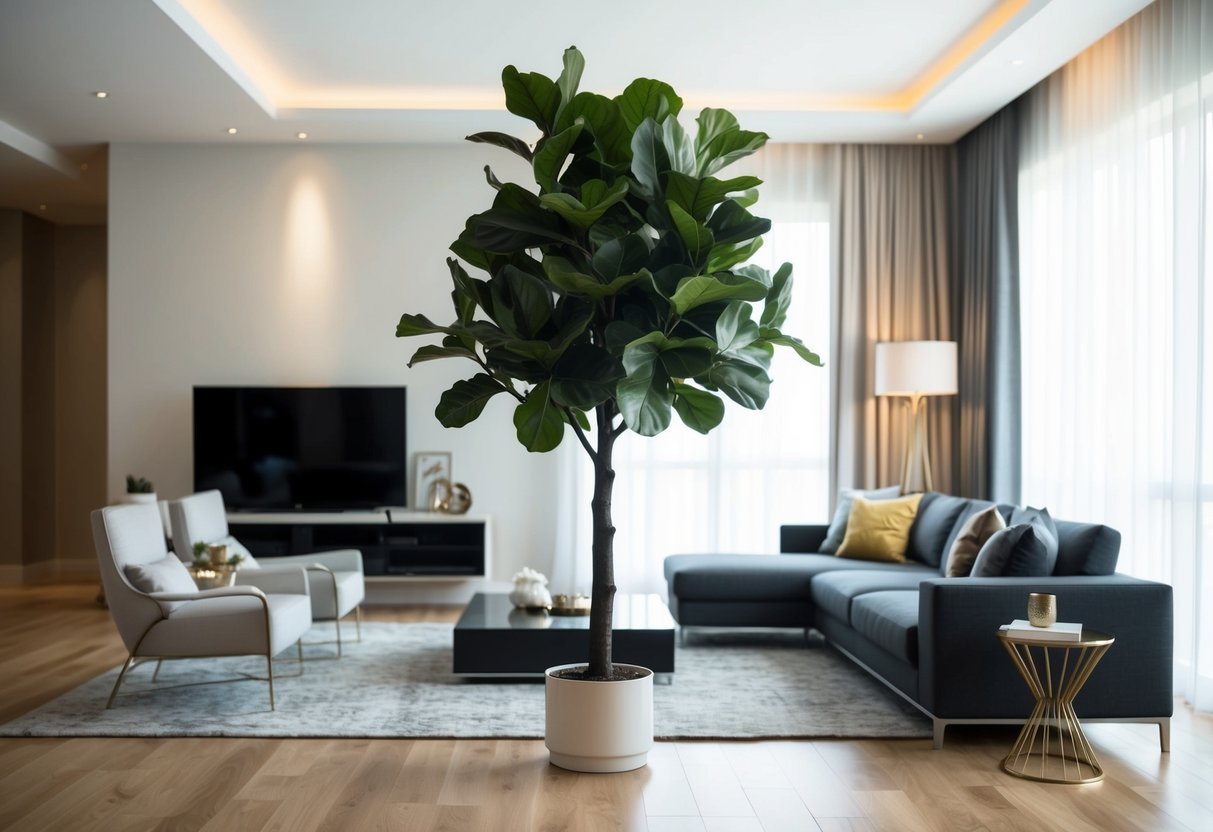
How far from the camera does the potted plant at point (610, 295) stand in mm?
3326

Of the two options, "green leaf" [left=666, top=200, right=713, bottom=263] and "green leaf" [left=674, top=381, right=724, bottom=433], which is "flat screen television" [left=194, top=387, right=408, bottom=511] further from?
"green leaf" [left=666, top=200, right=713, bottom=263]

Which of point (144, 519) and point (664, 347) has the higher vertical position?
point (664, 347)

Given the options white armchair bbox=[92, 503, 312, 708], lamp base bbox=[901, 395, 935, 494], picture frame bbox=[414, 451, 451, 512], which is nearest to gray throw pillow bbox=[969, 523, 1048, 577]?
lamp base bbox=[901, 395, 935, 494]

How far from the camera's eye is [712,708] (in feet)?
14.7

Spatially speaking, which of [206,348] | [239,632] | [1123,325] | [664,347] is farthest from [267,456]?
[1123,325]

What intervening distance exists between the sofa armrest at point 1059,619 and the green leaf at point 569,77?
2087 mm

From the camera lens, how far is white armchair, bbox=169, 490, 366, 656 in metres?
5.25

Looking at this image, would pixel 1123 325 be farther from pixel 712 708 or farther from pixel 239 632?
pixel 239 632

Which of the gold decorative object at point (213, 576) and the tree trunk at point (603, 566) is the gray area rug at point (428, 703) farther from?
the tree trunk at point (603, 566)

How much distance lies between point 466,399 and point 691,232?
0.90 metres

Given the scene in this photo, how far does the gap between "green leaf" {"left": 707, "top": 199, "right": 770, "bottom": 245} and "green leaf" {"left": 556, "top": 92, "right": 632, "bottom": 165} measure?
0.34m

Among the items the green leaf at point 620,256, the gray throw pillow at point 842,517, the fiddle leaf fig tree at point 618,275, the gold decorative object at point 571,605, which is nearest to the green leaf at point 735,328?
the fiddle leaf fig tree at point 618,275

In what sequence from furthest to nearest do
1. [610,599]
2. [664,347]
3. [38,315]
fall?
[38,315]
[610,599]
[664,347]

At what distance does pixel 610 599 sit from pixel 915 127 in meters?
4.49
